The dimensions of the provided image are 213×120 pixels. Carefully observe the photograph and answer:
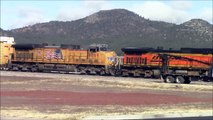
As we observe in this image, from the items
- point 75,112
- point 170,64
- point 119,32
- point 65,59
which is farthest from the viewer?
point 119,32

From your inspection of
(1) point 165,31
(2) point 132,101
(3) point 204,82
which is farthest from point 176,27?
(2) point 132,101

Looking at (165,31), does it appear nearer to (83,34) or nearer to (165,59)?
(83,34)

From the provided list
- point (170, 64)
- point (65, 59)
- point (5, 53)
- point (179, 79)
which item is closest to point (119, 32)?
point (5, 53)

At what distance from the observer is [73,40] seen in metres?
160

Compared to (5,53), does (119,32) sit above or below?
above

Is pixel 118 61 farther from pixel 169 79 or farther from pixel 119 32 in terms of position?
pixel 119 32

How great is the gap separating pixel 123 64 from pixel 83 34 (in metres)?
113

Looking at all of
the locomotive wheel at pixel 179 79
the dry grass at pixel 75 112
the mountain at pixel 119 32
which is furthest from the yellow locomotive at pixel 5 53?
the mountain at pixel 119 32

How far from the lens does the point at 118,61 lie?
213 feet

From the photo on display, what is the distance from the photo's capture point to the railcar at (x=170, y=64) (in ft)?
178

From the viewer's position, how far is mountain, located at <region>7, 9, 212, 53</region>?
14936cm

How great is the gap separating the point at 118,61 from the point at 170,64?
32.3ft

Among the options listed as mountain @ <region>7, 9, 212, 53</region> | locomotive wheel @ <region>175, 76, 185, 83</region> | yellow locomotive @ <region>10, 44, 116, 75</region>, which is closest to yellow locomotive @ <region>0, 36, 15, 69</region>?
yellow locomotive @ <region>10, 44, 116, 75</region>

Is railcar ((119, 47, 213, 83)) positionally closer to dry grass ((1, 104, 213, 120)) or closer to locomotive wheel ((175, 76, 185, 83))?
locomotive wheel ((175, 76, 185, 83))
